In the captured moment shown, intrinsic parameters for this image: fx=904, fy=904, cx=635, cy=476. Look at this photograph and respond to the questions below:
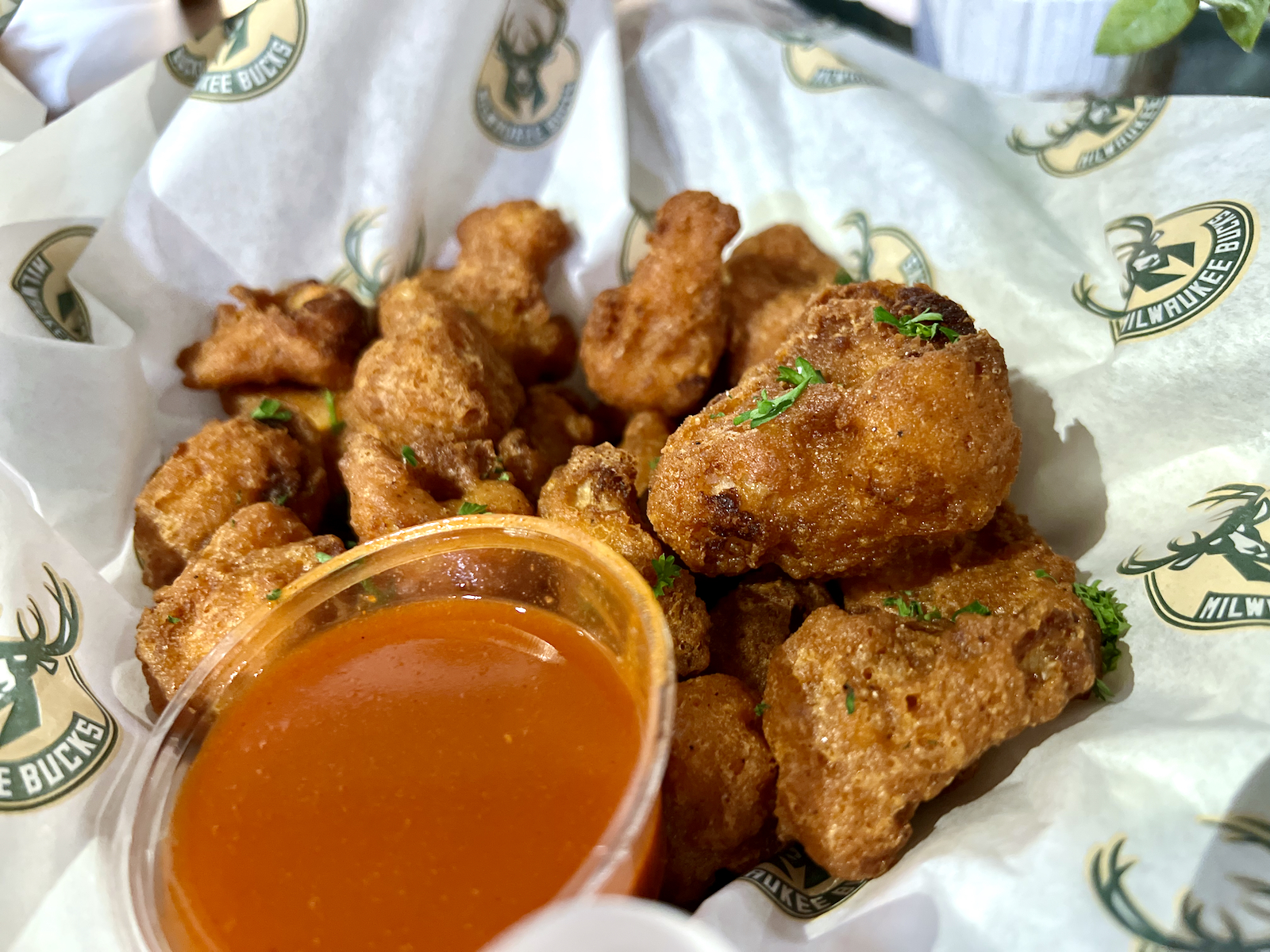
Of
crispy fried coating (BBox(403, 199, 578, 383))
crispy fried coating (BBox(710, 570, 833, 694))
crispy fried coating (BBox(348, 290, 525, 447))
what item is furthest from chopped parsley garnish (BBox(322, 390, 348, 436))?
crispy fried coating (BBox(710, 570, 833, 694))

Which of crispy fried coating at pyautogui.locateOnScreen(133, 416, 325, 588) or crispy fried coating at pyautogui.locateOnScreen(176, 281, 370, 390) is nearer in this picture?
crispy fried coating at pyautogui.locateOnScreen(133, 416, 325, 588)

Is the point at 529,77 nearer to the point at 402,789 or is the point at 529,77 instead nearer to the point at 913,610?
the point at 913,610

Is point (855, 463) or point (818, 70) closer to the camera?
point (855, 463)

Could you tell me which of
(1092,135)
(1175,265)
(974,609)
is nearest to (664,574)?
(974,609)

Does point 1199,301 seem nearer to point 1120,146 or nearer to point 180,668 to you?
point 1120,146

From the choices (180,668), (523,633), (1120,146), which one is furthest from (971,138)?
(180,668)

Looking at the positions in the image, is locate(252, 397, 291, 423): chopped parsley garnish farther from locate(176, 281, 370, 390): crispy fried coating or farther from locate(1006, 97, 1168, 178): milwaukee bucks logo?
locate(1006, 97, 1168, 178): milwaukee bucks logo
